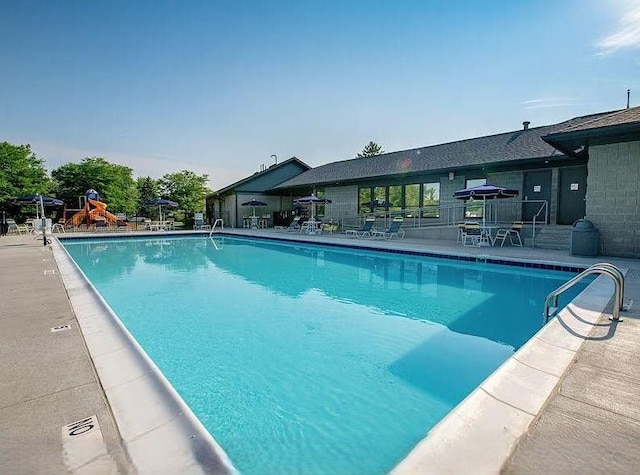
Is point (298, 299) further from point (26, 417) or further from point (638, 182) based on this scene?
point (638, 182)

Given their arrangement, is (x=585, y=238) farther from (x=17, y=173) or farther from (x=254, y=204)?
(x=17, y=173)

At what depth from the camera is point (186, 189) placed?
37.3m

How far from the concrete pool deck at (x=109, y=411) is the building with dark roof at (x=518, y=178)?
6.61 meters

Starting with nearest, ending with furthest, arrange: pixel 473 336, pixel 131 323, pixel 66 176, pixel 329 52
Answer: pixel 473 336
pixel 131 323
pixel 329 52
pixel 66 176

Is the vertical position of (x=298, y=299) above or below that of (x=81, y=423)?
below

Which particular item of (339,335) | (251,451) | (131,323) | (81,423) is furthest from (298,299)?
(81,423)

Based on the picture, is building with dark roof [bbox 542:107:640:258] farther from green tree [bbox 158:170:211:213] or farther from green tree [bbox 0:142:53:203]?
green tree [bbox 158:170:211:213]

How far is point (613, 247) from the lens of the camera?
8883 mm

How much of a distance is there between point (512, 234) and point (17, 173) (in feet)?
108

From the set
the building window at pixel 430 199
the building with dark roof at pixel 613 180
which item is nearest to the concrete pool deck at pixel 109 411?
the building with dark roof at pixel 613 180

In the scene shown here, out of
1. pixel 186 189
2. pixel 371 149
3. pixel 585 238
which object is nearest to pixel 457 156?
pixel 585 238

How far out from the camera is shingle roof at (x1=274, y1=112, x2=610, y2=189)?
496 inches

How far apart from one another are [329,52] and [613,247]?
10198mm

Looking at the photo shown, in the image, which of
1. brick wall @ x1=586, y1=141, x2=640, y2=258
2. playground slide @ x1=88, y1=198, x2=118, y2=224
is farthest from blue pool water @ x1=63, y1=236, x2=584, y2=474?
playground slide @ x1=88, y1=198, x2=118, y2=224
